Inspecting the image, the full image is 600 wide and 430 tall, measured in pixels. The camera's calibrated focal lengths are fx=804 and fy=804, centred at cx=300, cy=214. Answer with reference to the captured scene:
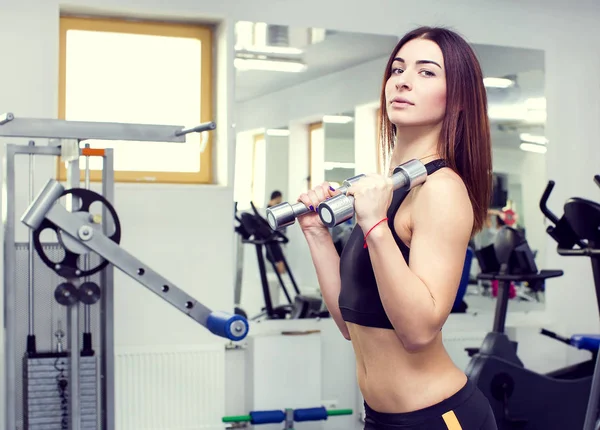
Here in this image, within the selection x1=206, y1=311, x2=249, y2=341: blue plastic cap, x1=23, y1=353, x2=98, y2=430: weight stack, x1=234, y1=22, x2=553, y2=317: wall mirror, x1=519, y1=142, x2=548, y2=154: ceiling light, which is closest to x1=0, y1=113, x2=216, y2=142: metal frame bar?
x1=206, y1=311, x2=249, y2=341: blue plastic cap

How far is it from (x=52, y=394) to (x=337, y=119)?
2310 mm

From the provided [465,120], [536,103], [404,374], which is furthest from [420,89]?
[536,103]

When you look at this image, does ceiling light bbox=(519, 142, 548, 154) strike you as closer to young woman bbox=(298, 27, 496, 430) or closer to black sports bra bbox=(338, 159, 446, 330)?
young woman bbox=(298, 27, 496, 430)

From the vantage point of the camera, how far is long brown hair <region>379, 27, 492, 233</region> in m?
1.49

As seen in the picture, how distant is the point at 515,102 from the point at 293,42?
1454 mm

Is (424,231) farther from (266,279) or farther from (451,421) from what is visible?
(266,279)

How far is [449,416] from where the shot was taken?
1433 mm

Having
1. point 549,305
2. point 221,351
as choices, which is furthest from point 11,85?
point 549,305

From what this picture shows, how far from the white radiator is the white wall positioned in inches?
3.2

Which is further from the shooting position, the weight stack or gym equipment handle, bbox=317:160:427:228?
the weight stack

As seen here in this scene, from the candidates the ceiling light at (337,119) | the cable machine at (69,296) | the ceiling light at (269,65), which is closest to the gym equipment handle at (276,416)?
the cable machine at (69,296)

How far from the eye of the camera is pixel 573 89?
5070mm

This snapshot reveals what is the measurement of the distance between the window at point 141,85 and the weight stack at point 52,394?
1.32 meters

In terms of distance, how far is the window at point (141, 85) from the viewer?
4.19 metres
